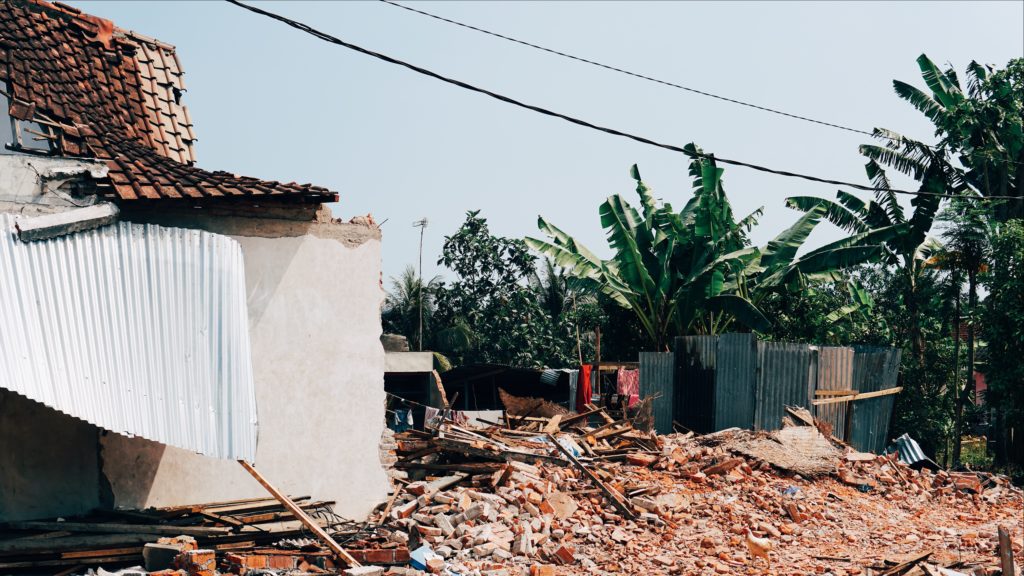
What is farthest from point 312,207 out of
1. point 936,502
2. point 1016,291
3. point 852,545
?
point 1016,291

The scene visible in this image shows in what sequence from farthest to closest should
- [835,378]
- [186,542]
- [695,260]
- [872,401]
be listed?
1. [695,260]
2. [872,401]
3. [835,378]
4. [186,542]

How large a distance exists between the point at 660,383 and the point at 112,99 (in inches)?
384

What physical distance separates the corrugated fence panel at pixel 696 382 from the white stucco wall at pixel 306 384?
7.09m

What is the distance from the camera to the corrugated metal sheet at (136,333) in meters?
7.16

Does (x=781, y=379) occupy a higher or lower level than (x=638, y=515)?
higher

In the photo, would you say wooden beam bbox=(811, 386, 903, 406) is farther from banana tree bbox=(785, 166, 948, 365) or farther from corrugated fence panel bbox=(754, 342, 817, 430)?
banana tree bbox=(785, 166, 948, 365)

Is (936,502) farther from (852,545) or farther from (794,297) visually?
(794,297)

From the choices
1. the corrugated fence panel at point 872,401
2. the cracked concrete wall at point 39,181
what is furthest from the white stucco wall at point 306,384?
the corrugated fence panel at point 872,401

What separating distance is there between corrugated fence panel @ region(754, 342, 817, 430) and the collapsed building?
23.2 feet

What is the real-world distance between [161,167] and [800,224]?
15.1m

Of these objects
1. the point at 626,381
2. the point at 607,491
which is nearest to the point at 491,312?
the point at 626,381

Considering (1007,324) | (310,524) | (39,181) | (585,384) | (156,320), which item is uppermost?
(39,181)

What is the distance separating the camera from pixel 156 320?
310 inches

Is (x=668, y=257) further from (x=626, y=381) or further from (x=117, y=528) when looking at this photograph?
(x=117, y=528)
